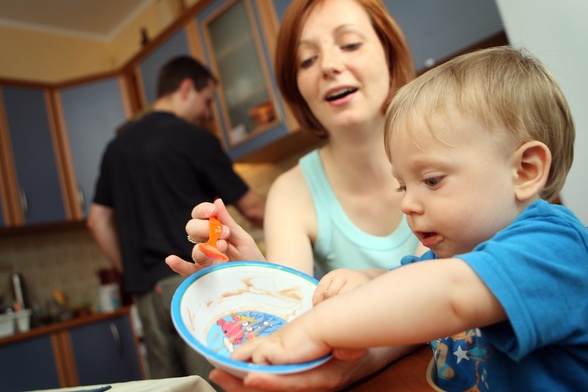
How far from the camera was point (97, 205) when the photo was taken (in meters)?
2.17

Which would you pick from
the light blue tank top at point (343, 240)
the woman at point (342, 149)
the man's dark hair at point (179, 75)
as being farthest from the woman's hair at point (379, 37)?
Result: the man's dark hair at point (179, 75)

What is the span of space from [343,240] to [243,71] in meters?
1.95

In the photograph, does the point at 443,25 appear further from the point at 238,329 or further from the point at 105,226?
the point at 238,329

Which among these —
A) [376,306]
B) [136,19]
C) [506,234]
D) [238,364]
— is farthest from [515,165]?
[136,19]

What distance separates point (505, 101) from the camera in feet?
1.86

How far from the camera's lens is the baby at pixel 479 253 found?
441 millimetres

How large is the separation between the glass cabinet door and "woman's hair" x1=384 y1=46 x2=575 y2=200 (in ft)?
6.65

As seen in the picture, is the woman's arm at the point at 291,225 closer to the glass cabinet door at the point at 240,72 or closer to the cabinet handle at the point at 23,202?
the glass cabinet door at the point at 240,72

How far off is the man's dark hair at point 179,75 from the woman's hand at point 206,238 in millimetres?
1605

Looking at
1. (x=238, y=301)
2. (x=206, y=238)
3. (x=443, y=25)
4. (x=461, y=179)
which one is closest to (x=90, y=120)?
(x=443, y=25)

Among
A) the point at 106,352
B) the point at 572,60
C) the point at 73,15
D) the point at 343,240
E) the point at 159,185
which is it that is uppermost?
the point at 73,15

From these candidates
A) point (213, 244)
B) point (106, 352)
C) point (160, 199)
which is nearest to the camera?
point (213, 244)

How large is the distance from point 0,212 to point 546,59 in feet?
10.2

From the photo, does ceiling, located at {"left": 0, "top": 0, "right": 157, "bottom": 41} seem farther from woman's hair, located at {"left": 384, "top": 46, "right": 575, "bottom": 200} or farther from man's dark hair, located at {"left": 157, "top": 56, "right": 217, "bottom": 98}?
woman's hair, located at {"left": 384, "top": 46, "right": 575, "bottom": 200}
